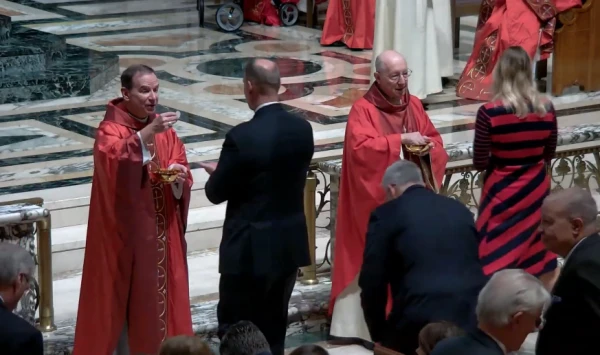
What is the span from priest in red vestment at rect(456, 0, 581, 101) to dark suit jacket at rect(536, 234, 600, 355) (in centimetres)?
625

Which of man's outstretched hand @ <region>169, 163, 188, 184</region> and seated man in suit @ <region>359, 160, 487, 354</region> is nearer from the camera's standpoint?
seated man in suit @ <region>359, 160, 487, 354</region>

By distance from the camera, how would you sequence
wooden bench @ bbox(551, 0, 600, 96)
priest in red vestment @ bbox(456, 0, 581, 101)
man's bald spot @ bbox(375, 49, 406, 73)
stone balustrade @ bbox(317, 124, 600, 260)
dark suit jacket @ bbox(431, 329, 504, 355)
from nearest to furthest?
dark suit jacket @ bbox(431, 329, 504, 355) < man's bald spot @ bbox(375, 49, 406, 73) < stone balustrade @ bbox(317, 124, 600, 260) < priest in red vestment @ bbox(456, 0, 581, 101) < wooden bench @ bbox(551, 0, 600, 96)

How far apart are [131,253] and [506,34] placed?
563 centimetres

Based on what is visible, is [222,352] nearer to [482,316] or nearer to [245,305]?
[482,316]

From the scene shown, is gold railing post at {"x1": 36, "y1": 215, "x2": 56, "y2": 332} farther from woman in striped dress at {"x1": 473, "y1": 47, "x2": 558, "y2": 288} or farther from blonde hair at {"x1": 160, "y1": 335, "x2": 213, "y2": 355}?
blonde hair at {"x1": 160, "y1": 335, "x2": 213, "y2": 355}

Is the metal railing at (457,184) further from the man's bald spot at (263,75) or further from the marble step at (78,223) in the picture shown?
the man's bald spot at (263,75)

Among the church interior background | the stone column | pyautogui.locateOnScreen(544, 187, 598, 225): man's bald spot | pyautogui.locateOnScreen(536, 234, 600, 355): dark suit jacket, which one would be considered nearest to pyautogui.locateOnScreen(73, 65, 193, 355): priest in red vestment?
the church interior background

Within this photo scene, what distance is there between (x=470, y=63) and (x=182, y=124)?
2.58m

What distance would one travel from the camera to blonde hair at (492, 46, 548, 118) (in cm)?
597

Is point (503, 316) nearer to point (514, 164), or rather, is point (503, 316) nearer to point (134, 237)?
point (134, 237)

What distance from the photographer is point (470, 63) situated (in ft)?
36.2

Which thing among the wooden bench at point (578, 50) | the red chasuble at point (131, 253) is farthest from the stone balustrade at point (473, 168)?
the wooden bench at point (578, 50)

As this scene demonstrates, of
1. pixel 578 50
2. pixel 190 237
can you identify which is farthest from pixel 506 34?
pixel 190 237

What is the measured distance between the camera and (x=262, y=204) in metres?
5.34
